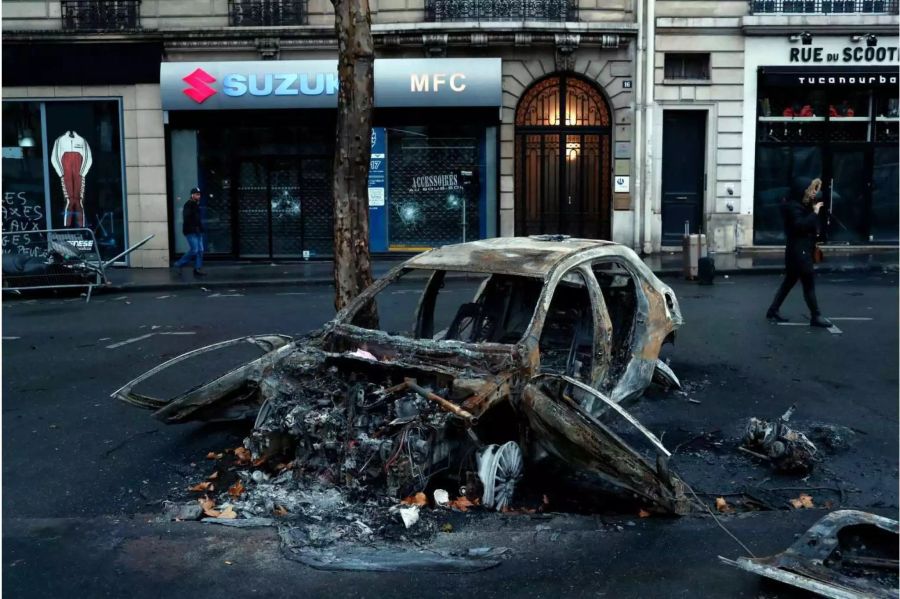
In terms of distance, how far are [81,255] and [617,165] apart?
11.4 meters

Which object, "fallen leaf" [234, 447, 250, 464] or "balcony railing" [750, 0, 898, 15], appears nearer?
"fallen leaf" [234, 447, 250, 464]

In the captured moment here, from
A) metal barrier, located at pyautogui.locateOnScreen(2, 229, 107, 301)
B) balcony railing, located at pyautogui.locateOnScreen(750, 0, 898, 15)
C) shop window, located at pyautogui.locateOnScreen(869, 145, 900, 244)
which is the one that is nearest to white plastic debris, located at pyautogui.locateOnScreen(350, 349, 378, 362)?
metal barrier, located at pyautogui.locateOnScreen(2, 229, 107, 301)

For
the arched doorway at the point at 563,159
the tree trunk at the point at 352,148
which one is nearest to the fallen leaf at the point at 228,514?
the tree trunk at the point at 352,148

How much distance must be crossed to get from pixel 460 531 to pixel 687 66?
1780 centimetres

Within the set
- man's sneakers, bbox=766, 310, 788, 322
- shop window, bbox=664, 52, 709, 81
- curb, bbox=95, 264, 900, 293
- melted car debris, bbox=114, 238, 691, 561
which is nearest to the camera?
melted car debris, bbox=114, 238, 691, 561

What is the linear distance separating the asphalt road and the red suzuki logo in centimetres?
869

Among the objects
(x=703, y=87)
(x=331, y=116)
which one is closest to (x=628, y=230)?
(x=703, y=87)

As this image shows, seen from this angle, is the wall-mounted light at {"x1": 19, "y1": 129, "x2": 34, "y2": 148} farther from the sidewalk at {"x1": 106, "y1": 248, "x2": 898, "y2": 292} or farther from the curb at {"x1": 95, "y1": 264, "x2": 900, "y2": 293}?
the curb at {"x1": 95, "y1": 264, "x2": 900, "y2": 293}

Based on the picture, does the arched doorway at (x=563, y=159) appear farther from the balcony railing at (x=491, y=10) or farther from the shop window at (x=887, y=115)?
the shop window at (x=887, y=115)

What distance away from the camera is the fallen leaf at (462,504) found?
5332mm

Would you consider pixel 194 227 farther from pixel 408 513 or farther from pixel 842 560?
pixel 842 560

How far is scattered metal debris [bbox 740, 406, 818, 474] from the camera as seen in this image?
6086 mm

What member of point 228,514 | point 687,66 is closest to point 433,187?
point 687,66

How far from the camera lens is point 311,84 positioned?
64.7ft
